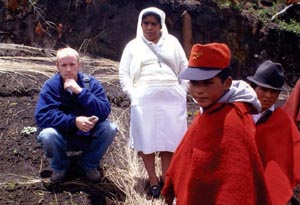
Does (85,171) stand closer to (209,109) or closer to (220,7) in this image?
(209,109)

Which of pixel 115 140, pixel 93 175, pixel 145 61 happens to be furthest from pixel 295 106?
pixel 115 140

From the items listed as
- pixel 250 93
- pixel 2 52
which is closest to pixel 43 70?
pixel 2 52

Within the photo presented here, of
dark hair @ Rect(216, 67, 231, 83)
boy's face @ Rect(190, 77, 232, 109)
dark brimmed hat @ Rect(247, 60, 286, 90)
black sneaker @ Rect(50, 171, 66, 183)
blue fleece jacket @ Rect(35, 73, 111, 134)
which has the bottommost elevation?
black sneaker @ Rect(50, 171, 66, 183)

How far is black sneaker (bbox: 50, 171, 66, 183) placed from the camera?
5.02 metres

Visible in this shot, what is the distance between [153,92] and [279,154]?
1436 mm

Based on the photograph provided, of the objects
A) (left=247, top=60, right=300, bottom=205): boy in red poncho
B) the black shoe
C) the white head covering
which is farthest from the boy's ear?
the black shoe

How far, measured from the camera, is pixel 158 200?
16.1 feet

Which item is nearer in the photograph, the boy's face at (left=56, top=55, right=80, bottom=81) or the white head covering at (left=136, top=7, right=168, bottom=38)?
the boy's face at (left=56, top=55, right=80, bottom=81)

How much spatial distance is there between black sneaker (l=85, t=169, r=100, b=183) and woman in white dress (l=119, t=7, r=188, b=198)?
423mm

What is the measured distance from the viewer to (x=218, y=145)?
294cm

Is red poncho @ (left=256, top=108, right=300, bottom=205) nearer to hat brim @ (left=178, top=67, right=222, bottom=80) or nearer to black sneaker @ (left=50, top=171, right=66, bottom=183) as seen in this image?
hat brim @ (left=178, top=67, right=222, bottom=80)

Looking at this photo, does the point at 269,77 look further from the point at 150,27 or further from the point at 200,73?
the point at 150,27

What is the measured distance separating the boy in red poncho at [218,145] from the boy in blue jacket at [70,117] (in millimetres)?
1756

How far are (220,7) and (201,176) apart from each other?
26.5 feet
